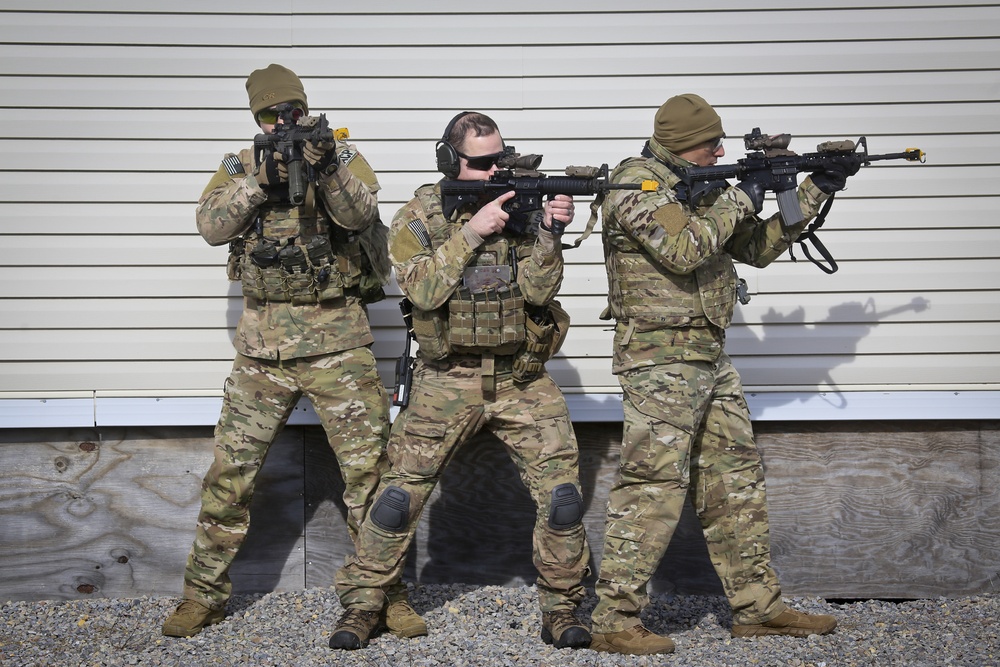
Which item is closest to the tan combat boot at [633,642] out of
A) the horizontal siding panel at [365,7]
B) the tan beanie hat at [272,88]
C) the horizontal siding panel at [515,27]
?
the tan beanie hat at [272,88]

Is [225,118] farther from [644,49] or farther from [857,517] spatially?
[857,517]

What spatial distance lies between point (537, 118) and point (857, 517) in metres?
Answer: 2.71

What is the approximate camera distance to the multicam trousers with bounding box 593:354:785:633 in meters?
5.12

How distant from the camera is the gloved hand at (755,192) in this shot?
5161 millimetres

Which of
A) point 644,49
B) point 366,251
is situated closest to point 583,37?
point 644,49

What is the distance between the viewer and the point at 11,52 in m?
5.99

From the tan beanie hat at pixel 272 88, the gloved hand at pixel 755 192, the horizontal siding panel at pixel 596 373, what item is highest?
the tan beanie hat at pixel 272 88

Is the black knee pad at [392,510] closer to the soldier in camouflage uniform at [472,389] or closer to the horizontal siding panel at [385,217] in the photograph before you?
the soldier in camouflage uniform at [472,389]

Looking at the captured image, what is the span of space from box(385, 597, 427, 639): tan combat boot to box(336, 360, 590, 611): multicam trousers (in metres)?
0.19

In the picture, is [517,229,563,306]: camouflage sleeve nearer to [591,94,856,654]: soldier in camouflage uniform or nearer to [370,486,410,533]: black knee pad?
[591,94,856,654]: soldier in camouflage uniform

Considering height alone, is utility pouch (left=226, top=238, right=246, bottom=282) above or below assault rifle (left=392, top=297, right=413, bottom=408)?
above

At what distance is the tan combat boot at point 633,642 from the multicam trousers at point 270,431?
1308mm

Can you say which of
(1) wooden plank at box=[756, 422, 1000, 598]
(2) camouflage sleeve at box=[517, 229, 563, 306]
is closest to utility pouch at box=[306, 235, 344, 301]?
(2) camouflage sleeve at box=[517, 229, 563, 306]

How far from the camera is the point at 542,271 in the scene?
5020 millimetres
